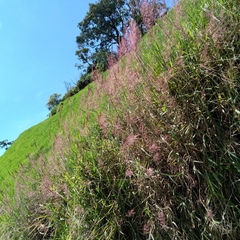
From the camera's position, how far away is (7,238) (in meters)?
2.34

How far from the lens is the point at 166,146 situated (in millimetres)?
1729

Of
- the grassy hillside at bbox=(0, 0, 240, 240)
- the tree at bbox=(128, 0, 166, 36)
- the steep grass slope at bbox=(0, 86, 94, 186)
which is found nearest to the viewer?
the grassy hillside at bbox=(0, 0, 240, 240)

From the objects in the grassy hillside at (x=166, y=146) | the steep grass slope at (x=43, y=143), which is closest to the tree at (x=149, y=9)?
the grassy hillside at (x=166, y=146)

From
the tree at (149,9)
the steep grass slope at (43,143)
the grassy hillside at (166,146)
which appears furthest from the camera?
the steep grass slope at (43,143)

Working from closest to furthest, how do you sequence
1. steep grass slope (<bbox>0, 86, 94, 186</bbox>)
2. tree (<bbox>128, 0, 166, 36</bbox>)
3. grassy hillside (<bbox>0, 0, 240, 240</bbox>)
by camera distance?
grassy hillside (<bbox>0, 0, 240, 240</bbox>) → tree (<bbox>128, 0, 166, 36</bbox>) → steep grass slope (<bbox>0, 86, 94, 186</bbox>)

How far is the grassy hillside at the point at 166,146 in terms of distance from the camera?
1604 millimetres

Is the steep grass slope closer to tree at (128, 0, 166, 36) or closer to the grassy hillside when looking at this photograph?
the grassy hillside

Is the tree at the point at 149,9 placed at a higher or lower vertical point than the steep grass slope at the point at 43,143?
higher

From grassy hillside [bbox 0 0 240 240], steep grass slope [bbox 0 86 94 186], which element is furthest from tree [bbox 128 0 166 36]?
steep grass slope [bbox 0 86 94 186]

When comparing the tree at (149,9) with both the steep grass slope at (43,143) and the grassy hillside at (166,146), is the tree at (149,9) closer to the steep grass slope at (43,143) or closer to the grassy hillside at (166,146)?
the grassy hillside at (166,146)

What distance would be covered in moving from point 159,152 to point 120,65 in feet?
2.55

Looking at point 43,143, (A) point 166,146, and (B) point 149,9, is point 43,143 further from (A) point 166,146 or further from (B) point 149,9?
(A) point 166,146

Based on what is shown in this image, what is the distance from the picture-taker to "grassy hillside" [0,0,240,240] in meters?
1.60

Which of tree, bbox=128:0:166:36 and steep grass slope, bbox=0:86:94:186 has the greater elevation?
tree, bbox=128:0:166:36
